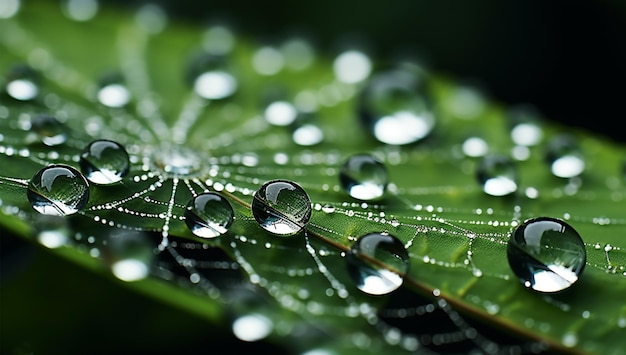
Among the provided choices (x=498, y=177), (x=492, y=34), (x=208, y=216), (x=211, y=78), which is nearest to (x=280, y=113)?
(x=211, y=78)

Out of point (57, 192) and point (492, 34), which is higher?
point (492, 34)

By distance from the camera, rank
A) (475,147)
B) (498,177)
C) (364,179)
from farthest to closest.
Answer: (475,147)
(498,177)
(364,179)

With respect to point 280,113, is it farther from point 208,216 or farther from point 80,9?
point 80,9

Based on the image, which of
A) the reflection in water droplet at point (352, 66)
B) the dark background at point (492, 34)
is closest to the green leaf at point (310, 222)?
the reflection in water droplet at point (352, 66)

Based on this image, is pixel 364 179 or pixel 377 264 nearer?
pixel 377 264

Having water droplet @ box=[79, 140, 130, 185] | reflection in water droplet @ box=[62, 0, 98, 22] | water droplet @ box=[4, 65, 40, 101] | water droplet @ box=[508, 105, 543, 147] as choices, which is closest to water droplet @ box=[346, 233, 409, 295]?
water droplet @ box=[79, 140, 130, 185]

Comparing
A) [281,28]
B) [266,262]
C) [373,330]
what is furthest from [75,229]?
[281,28]
